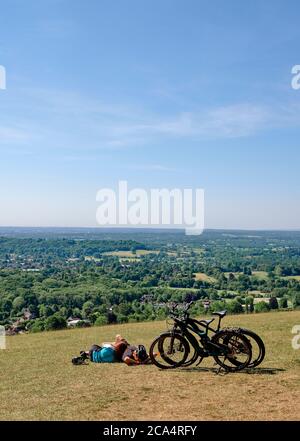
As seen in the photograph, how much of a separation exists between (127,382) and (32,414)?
2682 millimetres

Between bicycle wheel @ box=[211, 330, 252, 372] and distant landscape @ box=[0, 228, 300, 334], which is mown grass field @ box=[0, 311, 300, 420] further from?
distant landscape @ box=[0, 228, 300, 334]

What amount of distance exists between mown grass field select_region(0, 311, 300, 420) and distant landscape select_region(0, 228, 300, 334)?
4.83 meters

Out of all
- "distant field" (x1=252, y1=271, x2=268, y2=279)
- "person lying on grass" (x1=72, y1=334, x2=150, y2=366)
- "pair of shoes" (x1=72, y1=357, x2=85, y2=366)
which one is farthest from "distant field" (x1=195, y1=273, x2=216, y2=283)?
Answer: "pair of shoes" (x1=72, y1=357, x2=85, y2=366)

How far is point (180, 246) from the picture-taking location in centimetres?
18962

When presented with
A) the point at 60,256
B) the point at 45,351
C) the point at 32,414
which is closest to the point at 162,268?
the point at 60,256

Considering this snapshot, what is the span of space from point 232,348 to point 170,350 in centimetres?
169

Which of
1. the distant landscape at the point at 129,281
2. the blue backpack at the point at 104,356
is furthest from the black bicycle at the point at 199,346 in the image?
the distant landscape at the point at 129,281

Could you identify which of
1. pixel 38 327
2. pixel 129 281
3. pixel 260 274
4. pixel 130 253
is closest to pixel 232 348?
pixel 38 327

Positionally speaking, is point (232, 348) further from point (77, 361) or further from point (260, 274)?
point (260, 274)

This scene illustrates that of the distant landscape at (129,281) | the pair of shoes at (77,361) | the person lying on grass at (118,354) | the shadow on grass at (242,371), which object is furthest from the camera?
the distant landscape at (129,281)

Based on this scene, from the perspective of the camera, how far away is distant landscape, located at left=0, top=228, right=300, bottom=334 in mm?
45062

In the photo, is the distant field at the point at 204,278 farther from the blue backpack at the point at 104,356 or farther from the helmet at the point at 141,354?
the helmet at the point at 141,354

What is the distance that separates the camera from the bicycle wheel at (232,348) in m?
11.3
